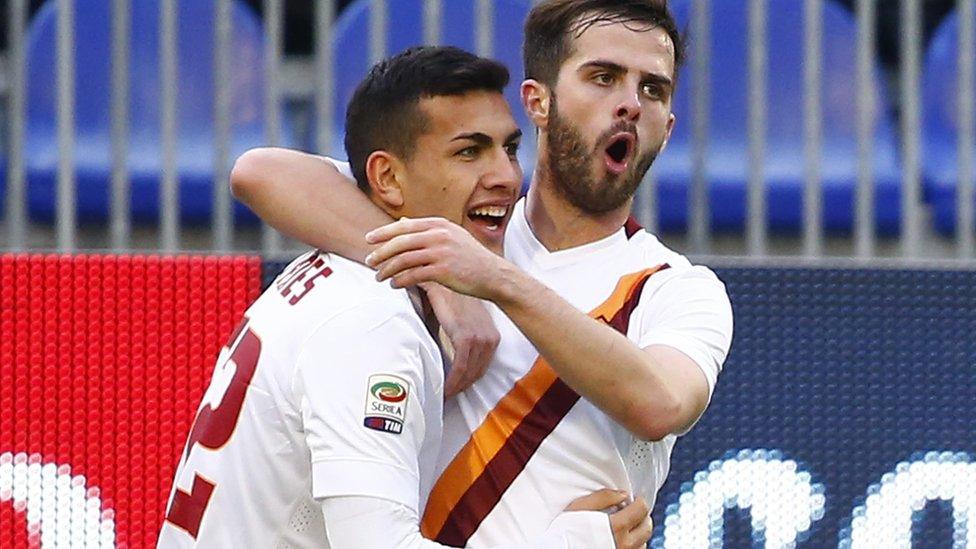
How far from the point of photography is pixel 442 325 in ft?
7.18

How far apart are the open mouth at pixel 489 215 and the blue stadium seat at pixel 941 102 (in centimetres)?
322

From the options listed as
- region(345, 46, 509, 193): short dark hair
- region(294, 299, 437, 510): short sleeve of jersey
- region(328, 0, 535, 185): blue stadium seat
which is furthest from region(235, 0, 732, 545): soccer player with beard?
region(328, 0, 535, 185): blue stadium seat

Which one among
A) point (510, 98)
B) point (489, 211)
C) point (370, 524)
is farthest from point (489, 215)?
point (510, 98)

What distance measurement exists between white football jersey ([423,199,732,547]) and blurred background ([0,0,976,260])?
2362 millimetres

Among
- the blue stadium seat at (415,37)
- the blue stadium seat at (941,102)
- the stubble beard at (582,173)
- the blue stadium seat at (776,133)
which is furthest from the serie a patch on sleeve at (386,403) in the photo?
the blue stadium seat at (941,102)

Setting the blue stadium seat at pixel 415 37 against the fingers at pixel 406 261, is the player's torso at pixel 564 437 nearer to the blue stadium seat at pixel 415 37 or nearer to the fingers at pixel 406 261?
the fingers at pixel 406 261

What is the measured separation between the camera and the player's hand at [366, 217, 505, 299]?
1885 millimetres

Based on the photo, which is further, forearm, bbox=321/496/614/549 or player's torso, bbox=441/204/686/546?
player's torso, bbox=441/204/686/546

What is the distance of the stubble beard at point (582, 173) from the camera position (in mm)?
2316

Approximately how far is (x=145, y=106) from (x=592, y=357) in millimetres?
3349

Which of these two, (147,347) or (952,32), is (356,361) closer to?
(147,347)

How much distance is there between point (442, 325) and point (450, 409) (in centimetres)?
15

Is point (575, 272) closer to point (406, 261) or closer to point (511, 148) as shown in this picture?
point (511, 148)

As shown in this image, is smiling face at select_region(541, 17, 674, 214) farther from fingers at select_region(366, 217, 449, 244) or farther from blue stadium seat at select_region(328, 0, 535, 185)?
blue stadium seat at select_region(328, 0, 535, 185)
